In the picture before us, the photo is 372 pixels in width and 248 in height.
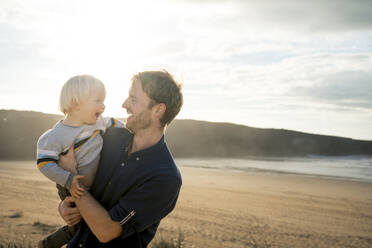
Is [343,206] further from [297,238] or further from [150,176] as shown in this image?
[150,176]

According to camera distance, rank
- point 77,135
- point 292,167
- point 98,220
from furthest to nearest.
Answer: point 292,167 → point 77,135 → point 98,220

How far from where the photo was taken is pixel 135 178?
2395mm

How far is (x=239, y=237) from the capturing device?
A: 8.20 metres

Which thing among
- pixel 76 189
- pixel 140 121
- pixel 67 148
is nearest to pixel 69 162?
pixel 67 148

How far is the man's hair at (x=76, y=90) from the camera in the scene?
274cm

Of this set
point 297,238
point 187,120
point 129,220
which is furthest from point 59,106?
point 187,120

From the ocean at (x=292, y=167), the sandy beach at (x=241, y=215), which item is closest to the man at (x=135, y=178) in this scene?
the sandy beach at (x=241, y=215)

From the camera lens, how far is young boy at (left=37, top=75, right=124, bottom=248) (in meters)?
2.54

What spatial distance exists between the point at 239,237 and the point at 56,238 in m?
5.73

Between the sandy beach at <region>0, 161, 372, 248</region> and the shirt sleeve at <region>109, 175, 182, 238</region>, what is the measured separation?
4.10 meters

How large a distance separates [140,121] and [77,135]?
47cm

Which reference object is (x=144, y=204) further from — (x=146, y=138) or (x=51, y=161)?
(x=51, y=161)

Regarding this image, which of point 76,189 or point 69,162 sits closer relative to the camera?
point 76,189

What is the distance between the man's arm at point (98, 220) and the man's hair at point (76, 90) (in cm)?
76
